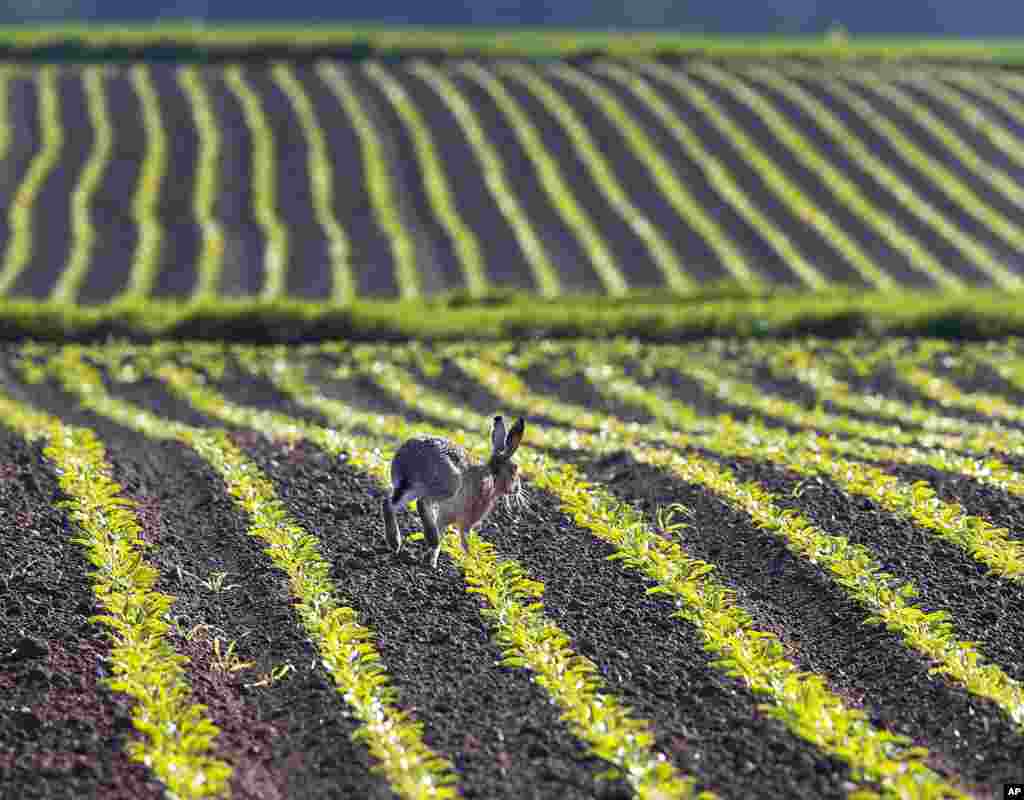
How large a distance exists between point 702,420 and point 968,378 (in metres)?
3.68

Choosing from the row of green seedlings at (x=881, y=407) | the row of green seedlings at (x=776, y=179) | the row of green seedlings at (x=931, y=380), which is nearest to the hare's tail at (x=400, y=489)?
the row of green seedlings at (x=881, y=407)

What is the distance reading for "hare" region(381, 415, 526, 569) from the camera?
7.47 metres

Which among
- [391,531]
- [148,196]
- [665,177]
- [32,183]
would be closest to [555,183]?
[665,177]

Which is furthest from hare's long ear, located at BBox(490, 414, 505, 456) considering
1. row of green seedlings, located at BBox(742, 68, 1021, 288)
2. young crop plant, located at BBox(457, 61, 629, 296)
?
row of green seedlings, located at BBox(742, 68, 1021, 288)

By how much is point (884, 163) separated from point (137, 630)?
26290 mm

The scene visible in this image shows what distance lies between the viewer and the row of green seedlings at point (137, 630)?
20.1ft

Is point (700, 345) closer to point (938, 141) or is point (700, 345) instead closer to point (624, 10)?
point (938, 141)

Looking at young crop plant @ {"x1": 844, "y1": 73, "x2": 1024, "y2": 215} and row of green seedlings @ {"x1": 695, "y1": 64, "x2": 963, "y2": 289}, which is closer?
row of green seedlings @ {"x1": 695, "y1": 64, "x2": 963, "y2": 289}

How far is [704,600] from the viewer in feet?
25.8

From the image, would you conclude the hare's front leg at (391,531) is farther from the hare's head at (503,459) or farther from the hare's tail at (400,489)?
the hare's head at (503,459)

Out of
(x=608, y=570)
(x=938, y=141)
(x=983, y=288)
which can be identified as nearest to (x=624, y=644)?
(x=608, y=570)

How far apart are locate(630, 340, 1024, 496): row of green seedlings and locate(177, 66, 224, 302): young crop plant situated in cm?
847

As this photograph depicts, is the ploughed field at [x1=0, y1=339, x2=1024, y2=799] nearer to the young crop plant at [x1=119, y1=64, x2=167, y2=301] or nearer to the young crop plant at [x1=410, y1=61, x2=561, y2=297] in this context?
the young crop plant at [x1=119, y1=64, x2=167, y2=301]

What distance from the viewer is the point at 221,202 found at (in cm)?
2727
